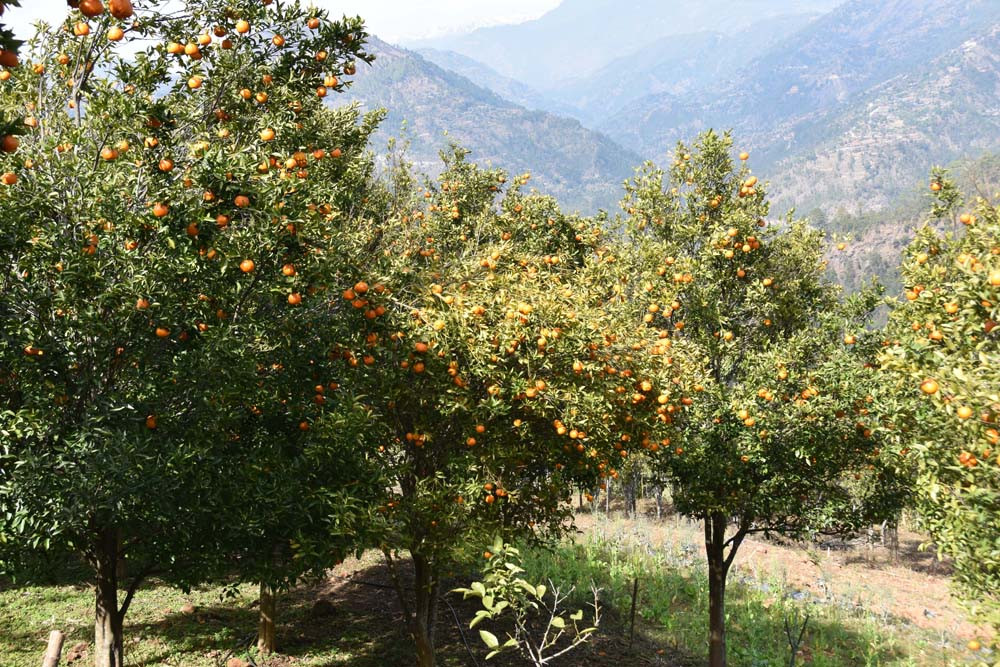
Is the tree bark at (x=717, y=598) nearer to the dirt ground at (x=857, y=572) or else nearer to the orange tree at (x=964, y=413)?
the dirt ground at (x=857, y=572)

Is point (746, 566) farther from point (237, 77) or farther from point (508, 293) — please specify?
point (237, 77)

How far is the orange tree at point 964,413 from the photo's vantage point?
4105 mm

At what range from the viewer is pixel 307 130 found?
19.4 ft

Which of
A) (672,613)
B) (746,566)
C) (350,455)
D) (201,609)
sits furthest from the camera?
(746,566)

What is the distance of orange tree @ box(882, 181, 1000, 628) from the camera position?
4.11 metres

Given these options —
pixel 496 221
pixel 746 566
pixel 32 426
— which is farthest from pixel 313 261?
pixel 746 566

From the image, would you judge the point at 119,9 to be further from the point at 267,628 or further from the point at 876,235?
the point at 876,235

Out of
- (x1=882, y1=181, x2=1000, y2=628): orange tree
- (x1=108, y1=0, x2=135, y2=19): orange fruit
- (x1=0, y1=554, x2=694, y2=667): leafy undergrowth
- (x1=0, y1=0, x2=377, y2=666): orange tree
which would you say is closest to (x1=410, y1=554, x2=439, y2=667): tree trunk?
(x1=0, y1=554, x2=694, y2=667): leafy undergrowth

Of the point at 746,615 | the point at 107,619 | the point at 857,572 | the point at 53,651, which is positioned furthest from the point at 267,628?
the point at 857,572

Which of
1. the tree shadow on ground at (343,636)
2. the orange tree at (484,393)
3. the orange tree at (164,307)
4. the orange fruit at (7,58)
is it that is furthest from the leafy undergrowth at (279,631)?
the orange fruit at (7,58)

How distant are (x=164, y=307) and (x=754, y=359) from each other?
20.7ft

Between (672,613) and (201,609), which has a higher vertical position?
(201,609)

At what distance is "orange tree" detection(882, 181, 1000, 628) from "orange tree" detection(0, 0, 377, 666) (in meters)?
4.20

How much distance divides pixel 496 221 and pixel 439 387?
20.1 ft
